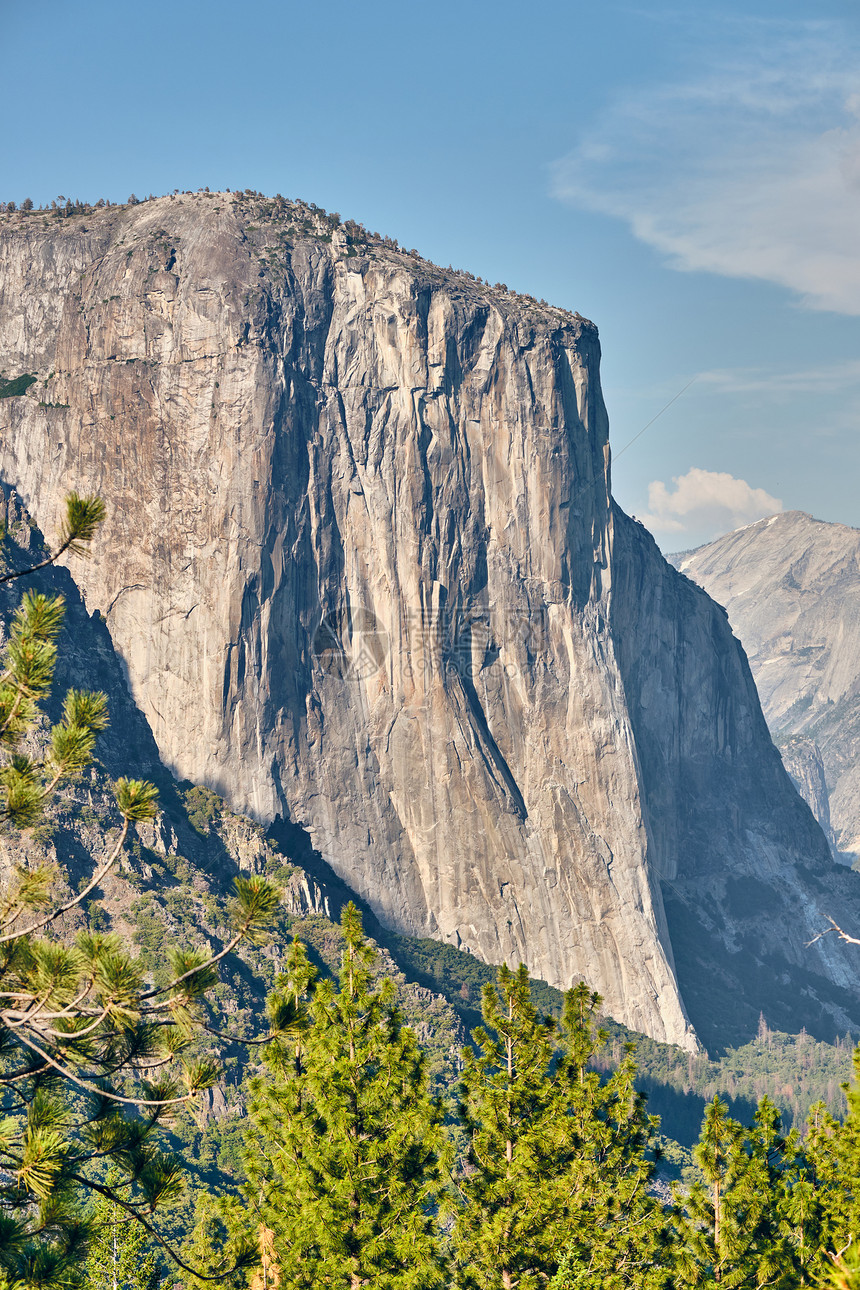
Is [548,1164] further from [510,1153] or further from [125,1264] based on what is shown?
[125,1264]

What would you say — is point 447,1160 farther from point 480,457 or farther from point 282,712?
point 480,457

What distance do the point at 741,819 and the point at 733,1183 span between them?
14864 centimetres

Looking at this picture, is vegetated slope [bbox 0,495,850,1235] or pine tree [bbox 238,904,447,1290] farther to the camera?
vegetated slope [bbox 0,495,850,1235]

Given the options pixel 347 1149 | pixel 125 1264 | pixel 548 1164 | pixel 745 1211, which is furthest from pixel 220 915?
pixel 347 1149

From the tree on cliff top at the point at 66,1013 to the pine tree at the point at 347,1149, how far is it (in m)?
6.87

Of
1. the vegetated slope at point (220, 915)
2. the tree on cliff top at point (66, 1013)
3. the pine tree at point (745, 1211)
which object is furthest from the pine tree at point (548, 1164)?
the vegetated slope at point (220, 915)

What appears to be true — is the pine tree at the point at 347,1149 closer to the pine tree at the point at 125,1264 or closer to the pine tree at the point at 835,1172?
the pine tree at the point at 125,1264

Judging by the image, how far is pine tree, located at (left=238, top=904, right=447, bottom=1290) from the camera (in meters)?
21.3

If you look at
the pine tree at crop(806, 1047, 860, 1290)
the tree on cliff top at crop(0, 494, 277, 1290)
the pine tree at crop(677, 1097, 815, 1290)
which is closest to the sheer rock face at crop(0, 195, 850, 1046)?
the pine tree at crop(677, 1097, 815, 1290)

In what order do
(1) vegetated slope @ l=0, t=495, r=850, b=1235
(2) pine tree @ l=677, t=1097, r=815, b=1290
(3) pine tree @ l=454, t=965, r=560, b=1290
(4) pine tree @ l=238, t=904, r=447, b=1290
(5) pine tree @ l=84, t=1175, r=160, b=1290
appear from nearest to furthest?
(4) pine tree @ l=238, t=904, r=447, b=1290 < (2) pine tree @ l=677, t=1097, r=815, b=1290 < (5) pine tree @ l=84, t=1175, r=160, b=1290 < (3) pine tree @ l=454, t=965, r=560, b=1290 < (1) vegetated slope @ l=0, t=495, r=850, b=1235

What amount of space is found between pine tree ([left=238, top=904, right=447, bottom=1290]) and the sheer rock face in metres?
81.1

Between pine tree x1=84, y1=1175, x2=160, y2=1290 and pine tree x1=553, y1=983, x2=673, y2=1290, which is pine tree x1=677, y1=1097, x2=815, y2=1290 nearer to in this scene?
pine tree x1=553, y1=983, x2=673, y2=1290

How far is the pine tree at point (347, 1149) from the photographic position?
69.8ft

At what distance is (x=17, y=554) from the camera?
91938mm
